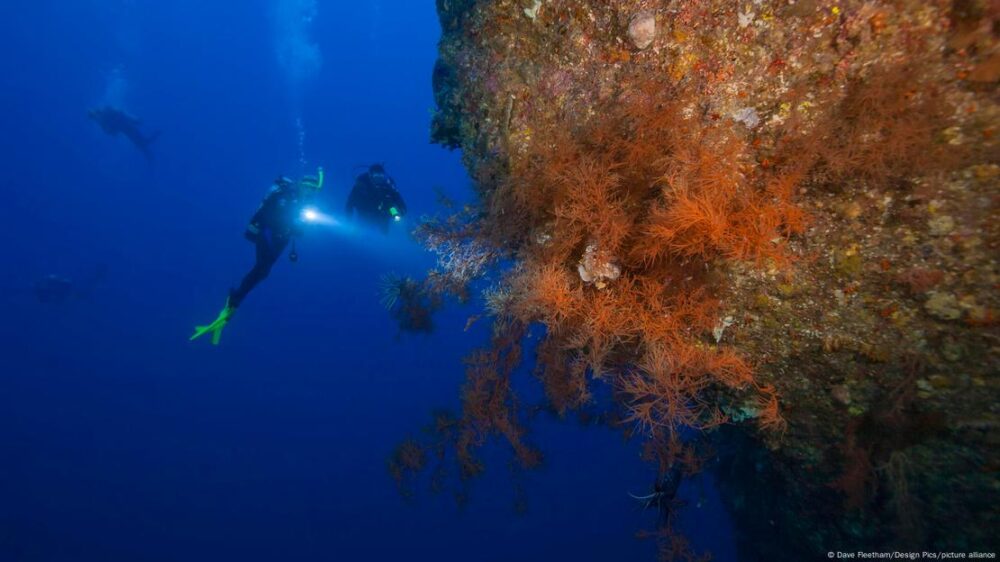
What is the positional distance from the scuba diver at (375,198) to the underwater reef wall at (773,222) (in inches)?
209

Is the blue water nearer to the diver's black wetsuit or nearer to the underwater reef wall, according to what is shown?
the underwater reef wall

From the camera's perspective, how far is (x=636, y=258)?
130 inches

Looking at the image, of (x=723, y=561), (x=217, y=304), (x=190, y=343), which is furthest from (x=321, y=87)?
(x=723, y=561)

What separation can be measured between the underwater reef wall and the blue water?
1474mm

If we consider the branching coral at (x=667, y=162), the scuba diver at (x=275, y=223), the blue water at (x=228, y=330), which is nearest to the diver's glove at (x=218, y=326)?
the scuba diver at (x=275, y=223)

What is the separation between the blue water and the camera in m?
31.9

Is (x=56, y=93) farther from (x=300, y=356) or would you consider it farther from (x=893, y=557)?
(x=893, y=557)

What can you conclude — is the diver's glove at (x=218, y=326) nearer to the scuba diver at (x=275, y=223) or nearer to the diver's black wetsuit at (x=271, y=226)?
the scuba diver at (x=275, y=223)

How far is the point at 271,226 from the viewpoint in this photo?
1095 centimetres

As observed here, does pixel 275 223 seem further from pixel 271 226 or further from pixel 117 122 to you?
pixel 117 122

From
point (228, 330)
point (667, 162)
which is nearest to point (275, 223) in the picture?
point (667, 162)

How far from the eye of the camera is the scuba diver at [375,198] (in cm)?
922

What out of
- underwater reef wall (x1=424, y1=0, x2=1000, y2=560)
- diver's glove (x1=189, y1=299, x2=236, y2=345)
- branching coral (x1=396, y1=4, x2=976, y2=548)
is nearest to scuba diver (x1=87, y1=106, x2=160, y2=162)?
diver's glove (x1=189, y1=299, x2=236, y2=345)

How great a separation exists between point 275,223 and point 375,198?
3.29 metres
